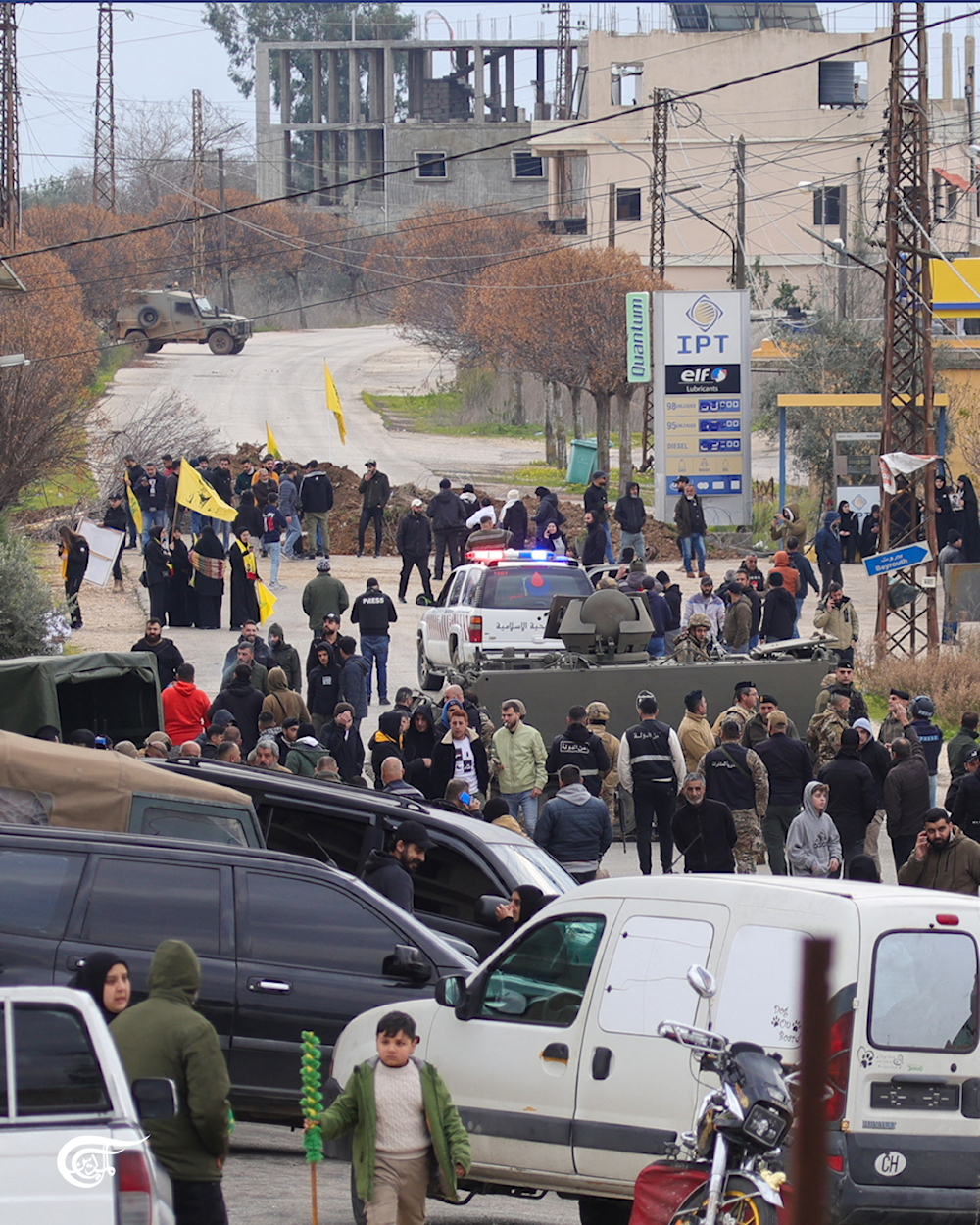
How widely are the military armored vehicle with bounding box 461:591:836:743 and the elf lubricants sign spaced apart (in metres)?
17.2

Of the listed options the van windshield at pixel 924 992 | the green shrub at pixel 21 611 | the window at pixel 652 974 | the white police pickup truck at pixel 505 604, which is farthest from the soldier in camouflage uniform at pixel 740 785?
the green shrub at pixel 21 611

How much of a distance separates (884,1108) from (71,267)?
6638 centimetres

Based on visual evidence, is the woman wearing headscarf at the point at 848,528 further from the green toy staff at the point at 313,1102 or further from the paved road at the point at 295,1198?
the green toy staff at the point at 313,1102

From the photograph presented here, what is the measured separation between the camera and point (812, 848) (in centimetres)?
1213

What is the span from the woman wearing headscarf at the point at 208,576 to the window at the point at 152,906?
53.8 feet

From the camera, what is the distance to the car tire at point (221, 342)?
66250 mm

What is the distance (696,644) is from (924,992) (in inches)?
464

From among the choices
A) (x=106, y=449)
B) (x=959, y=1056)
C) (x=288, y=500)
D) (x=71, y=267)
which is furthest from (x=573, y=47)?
(x=959, y=1056)

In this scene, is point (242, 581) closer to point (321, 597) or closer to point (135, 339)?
point (321, 597)

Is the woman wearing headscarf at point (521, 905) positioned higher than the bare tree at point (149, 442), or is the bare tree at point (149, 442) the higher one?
the bare tree at point (149, 442)

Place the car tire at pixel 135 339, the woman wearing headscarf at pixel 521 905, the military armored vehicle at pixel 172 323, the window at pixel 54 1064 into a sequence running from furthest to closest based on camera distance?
the car tire at pixel 135 339, the military armored vehicle at pixel 172 323, the woman wearing headscarf at pixel 521 905, the window at pixel 54 1064

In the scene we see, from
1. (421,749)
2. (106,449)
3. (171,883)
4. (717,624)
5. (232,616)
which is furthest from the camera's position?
(106,449)

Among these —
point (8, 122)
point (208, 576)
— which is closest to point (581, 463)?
point (8, 122)

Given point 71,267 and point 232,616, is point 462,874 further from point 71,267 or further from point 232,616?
point 71,267
